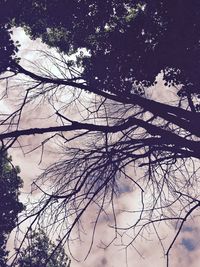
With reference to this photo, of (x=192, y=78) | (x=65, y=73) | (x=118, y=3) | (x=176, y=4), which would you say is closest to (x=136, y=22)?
(x=118, y=3)

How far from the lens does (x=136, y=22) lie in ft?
25.1

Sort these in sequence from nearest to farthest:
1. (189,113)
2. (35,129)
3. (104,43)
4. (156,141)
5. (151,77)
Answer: (35,129)
(156,141)
(189,113)
(151,77)
(104,43)

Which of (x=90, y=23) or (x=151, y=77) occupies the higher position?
(x=90, y=23)

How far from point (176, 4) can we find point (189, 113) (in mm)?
2206

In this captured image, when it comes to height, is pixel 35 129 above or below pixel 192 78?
below

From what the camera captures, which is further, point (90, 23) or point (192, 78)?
point (90, 23)

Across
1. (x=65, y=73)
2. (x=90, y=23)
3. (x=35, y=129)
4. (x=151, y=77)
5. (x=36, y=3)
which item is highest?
(x=36, y=3)

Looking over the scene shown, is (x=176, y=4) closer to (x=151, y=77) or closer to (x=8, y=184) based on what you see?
(x=151, y=77)

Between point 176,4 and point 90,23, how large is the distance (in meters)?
2.38

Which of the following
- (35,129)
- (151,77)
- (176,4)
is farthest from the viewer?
(151,77)

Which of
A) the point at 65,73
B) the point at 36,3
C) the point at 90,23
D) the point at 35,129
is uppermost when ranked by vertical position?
the point at 36,3

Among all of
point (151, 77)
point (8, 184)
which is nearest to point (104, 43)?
point (151, 77)

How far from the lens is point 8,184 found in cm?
1530

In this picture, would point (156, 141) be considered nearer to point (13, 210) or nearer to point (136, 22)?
point (136, 22)
